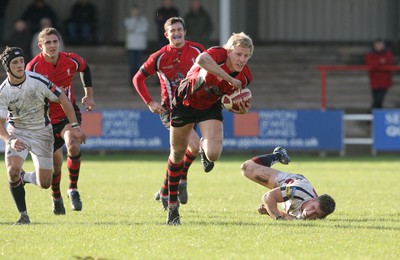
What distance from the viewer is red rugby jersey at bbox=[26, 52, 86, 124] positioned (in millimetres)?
12188

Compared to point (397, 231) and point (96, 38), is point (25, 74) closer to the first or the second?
point (397, 231)

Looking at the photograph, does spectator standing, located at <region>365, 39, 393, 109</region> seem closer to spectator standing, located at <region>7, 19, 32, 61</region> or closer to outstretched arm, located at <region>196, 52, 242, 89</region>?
spectator standing, located at <region>7, 19, 32, 61</region>

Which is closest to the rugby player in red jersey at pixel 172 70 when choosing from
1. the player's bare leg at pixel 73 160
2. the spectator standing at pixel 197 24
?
the player's bare leg at pixel 73 160

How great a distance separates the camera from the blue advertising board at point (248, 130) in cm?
2300

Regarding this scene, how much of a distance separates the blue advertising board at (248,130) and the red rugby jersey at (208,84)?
11883 millimetres

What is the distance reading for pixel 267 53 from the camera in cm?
2908

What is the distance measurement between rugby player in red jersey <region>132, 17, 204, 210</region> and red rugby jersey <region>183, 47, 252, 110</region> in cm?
175

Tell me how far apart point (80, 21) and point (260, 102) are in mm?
6030

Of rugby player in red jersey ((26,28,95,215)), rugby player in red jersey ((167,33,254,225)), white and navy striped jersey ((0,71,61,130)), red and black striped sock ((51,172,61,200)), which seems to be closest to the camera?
rugby player in red jersey ((167,33,254,225))

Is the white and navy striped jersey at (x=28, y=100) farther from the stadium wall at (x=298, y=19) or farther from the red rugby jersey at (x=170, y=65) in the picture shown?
the stadium wall at (x=298, y=19)

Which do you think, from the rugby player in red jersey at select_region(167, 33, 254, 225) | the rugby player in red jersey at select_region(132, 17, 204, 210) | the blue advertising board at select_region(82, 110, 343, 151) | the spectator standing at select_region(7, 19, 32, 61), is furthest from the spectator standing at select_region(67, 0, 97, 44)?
the rugby player in red jersey at select_region(167, 33, 254, 225)

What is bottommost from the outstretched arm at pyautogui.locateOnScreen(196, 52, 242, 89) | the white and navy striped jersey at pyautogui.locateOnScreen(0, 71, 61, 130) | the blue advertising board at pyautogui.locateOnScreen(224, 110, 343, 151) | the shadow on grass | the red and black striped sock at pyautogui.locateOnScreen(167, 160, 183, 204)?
the blue advertising board at pyautogui.locateOnScreen(224, 110, 343, 151)

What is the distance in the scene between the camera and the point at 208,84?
10.7 meters

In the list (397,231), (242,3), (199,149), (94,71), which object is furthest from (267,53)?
(397,231)
